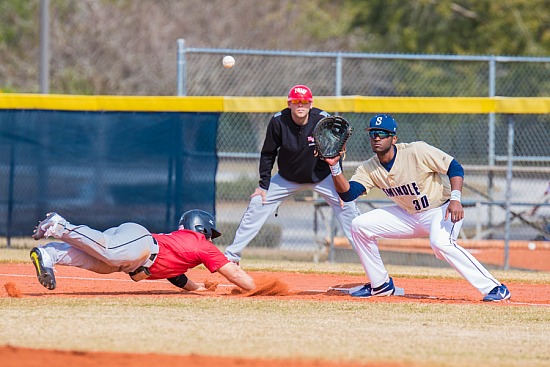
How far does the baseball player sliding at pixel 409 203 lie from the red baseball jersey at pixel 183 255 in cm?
129

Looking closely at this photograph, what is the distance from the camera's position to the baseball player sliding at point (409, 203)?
27.9 feet

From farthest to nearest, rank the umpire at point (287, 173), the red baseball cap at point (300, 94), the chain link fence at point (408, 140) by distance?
the chain link fence at point (408, 140)
the umpire at point (287, 173)
the red baseball cap at point (300, 94)

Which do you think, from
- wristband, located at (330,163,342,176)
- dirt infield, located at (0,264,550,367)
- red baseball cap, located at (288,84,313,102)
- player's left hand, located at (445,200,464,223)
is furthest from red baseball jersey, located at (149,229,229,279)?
red baseball cap, located at (288,84,313,102)

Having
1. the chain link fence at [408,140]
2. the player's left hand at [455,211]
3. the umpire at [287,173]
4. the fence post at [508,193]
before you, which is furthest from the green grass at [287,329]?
the chain link fence at [408,140]

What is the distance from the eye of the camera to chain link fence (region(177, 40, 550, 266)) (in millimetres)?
13555

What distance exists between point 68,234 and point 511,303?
12.9ft

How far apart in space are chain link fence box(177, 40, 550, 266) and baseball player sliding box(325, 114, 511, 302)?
385 centimetres

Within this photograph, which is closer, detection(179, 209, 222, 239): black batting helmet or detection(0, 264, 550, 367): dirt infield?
detection(179, 209, 222, 239): black batting helmet

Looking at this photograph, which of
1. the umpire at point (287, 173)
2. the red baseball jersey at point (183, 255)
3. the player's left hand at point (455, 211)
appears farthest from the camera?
the umpire at point (287, 173)

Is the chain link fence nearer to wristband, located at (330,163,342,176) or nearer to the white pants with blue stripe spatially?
the white pants with blue stripe

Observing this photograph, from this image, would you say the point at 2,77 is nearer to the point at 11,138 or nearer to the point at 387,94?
the point at 387,94

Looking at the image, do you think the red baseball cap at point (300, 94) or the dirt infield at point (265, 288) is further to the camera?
the red baseball cap at point (300, 94)

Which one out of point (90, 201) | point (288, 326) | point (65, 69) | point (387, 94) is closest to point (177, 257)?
point (288, 326)

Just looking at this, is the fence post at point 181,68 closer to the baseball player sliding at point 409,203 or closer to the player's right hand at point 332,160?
the baseball player sliding at point 409,203
